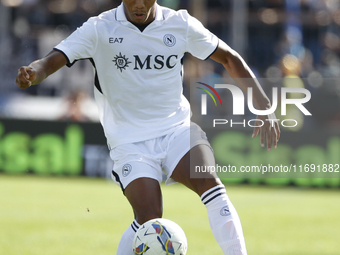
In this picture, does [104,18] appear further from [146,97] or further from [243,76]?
[243,76]

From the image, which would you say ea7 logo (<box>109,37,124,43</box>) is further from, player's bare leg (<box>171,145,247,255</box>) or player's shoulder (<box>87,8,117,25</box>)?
player's bare leg (<box>171,145,247,255</box>)

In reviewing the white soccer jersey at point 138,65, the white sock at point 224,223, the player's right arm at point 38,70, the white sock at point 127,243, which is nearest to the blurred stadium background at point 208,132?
the white sock at point 127,243

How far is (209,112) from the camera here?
1268 centimetres

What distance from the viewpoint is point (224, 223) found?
13.7ft

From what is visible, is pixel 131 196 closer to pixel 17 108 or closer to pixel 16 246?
pixel 16 246

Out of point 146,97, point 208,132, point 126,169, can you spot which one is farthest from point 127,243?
point 208,132

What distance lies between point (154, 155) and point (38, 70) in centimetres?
115

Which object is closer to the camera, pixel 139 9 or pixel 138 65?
pixel 139 9

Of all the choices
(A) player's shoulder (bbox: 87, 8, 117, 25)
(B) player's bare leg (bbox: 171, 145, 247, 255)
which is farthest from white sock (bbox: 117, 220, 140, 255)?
(A) player's shoulder (bbox: 87, 8, 117, 25)

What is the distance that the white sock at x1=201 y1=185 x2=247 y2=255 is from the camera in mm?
4121

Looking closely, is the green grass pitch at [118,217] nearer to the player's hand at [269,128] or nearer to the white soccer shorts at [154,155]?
the white soccer shorts at [154,155]

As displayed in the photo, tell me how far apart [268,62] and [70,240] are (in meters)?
9.70

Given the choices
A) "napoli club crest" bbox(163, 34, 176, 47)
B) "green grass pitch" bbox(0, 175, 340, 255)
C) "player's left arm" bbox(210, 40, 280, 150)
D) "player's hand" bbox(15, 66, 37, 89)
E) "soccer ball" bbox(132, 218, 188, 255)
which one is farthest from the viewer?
"green grass pitch" bbox(0, 175, 340, 255)

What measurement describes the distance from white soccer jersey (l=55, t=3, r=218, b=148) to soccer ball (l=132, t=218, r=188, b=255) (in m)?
0.82
